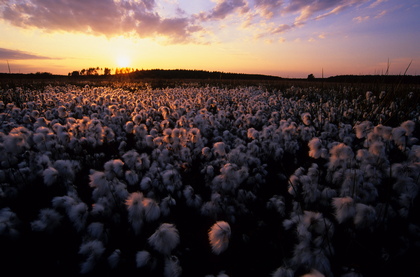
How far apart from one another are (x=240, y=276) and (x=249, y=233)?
0.55 m

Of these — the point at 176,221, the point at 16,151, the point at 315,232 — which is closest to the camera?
the point at 315,232

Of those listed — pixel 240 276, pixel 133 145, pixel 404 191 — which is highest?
pixel 404 191

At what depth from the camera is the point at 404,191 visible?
94.3 inches

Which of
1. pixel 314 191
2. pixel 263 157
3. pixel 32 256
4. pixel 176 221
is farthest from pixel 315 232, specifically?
pixel 32 256

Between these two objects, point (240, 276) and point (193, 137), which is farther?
point (193, 137)

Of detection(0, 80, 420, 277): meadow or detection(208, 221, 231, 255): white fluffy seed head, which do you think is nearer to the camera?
detection(208, 221, 231, 255): white fluffy seed head

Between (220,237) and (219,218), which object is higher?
(220,237)

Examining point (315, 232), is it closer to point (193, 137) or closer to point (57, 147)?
point (193, 137)

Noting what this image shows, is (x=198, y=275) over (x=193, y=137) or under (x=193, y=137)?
under

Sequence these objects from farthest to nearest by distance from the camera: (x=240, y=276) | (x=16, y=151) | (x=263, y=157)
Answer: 1. (x=263, y=157)
2. (x=16, y=151)
3. (x=240, y=276)

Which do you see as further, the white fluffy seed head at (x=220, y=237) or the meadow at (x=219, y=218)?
the meadow at (x=219, y=218)

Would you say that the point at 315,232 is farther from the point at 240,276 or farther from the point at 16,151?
the point at 16,151

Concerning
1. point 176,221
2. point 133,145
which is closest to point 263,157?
point 176,221

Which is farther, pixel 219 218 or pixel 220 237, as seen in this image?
pixel 219 218
